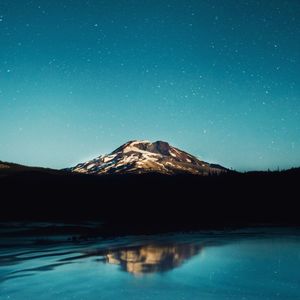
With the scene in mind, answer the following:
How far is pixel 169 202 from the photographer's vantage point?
57.0 m

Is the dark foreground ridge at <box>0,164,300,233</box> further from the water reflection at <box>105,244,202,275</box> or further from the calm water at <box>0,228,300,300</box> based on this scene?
the calm water at <box>0,228,300,300</box>

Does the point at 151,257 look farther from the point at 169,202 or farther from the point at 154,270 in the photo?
the point at 169,202

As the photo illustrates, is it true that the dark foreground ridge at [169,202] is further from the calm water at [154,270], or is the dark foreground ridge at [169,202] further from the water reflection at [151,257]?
the calm water at [154,270]

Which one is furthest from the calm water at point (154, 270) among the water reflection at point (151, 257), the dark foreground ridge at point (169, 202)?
the dark foreground ridge at point (169, 202)

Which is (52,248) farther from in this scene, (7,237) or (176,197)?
(176,197)

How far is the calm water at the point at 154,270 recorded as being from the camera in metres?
11.5

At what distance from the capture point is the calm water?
Result: 11516 mm

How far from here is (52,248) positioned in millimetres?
22891

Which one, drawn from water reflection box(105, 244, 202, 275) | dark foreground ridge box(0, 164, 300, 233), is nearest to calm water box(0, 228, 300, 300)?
water reflection box(105, 244, 202, 275)

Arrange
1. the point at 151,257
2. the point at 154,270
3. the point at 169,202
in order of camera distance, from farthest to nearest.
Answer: the point at 169,202 → the point at 151,257 → the point at 154,270

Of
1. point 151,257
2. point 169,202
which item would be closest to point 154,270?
point 151,257

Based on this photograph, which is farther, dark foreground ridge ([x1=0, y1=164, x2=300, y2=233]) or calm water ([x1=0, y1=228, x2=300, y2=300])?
dark foreground ridge ([x1=0, y1=164, x2=300, y2=233])

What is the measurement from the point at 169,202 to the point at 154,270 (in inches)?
1670

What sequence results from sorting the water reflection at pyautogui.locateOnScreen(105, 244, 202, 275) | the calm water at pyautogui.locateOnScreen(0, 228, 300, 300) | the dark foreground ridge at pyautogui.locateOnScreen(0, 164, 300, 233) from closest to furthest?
1. the calm water at pyautogui.locateOnScreen(0, 228, 300, 300)
2. the water reflection at pyautogui.locateOnScreen(105, 244, 202, 275)
3. the dark foreground ridge at pyautogui.locateOnScreen(0, 164, 300, 233)
